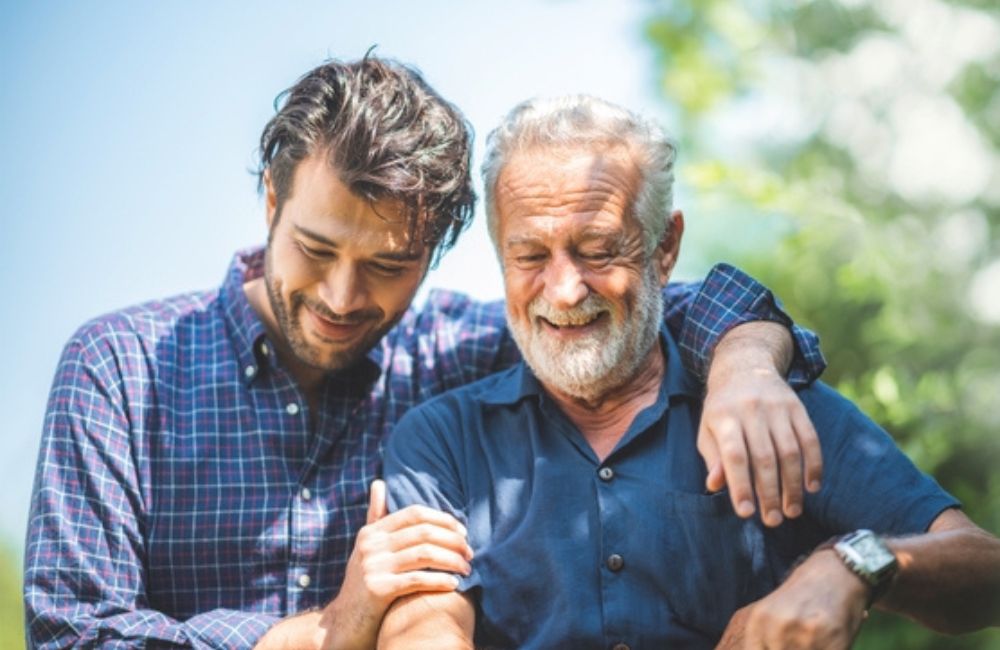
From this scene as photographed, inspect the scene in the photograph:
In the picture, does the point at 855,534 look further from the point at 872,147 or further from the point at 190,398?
the point at 872,147

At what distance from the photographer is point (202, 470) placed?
120 inches

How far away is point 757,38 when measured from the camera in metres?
4.69

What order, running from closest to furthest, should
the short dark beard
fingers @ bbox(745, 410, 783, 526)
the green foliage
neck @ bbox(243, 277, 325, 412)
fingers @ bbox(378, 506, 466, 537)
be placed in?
1. fingers @ bbox(745, 410, 783, 526)
2. fingers @ bbox(378, 506, 466, 537)
3. the short dark beard
4. neck @ bbox(243, 277, 325, 412)
5. the green foliage

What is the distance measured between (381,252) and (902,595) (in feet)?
4.88

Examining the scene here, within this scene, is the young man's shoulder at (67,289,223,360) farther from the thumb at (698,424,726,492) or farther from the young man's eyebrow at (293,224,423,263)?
the thumb at (698,424,726,492)

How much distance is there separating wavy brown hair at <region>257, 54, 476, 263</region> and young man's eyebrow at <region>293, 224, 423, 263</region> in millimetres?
54

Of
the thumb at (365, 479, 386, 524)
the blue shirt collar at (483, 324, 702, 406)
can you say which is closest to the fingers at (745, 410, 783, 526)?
the blue shirt collar at (483, 324, 702, 406)

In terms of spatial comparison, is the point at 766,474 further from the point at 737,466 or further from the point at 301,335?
the point at 301,335

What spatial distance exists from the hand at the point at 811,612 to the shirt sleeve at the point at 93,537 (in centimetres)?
124

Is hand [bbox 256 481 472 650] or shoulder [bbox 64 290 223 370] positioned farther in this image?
shoulder [bbox 64 290 223 370]

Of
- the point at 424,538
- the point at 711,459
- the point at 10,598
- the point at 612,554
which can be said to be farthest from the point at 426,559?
the point at 10,598

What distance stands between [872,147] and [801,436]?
7.67ft

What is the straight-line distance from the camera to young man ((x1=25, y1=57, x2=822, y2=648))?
2840 mm

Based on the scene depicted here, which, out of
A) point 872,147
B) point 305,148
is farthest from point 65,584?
point 872,147
